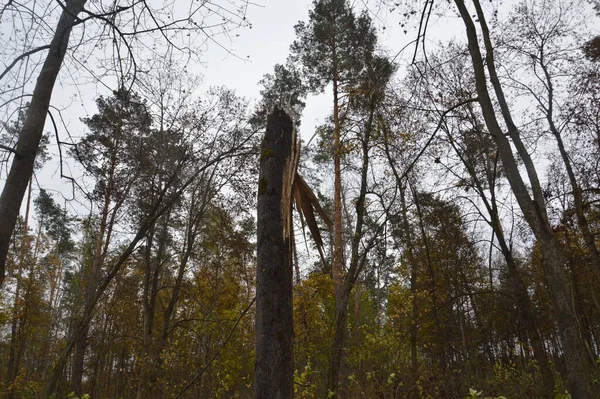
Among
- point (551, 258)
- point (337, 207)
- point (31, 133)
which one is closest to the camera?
point (31, 133)

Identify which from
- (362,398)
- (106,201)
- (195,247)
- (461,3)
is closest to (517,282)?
(362,398)

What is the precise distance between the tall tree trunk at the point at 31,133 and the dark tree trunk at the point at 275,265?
143 cm

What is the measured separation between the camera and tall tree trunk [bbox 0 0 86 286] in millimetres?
2438

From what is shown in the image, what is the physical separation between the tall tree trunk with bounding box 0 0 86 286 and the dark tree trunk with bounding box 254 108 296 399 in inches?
56.4

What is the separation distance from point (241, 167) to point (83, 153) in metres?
7.07

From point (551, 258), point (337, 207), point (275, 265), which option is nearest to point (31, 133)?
point (275, 265)

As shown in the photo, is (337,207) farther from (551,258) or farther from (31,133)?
(31,133)

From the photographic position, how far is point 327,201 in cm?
1756

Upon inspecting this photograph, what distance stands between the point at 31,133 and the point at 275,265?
78.5 inches

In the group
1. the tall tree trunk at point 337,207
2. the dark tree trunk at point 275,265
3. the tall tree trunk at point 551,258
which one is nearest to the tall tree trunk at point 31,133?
the dark tree trunk at point 275,265

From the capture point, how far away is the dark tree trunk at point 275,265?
1.85 m

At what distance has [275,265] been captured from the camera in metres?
2.01

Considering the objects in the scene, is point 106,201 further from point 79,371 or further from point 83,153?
point 83,153

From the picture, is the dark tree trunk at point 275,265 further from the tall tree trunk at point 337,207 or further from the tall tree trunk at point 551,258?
the tall tree trunk at point 337,207
